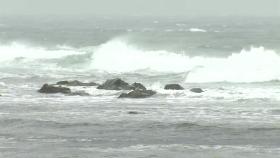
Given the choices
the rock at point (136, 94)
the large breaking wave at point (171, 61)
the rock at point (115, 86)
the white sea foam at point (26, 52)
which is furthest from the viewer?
the white sea foam at point (26, 52)

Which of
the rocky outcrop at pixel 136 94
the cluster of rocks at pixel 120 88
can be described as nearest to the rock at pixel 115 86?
the cluster of rocks at pixel 120 88

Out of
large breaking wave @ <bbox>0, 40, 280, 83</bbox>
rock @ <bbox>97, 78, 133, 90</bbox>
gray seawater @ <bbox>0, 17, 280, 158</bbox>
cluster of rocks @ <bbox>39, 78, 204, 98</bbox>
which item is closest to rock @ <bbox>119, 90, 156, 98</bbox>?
cluster of rocks @ <bbox>39, 78, 204, 98</bbox>

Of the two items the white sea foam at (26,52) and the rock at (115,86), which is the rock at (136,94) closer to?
the rock at (115,86)

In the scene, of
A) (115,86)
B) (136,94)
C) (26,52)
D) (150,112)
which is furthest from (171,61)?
(150,112)

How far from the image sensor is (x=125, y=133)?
23.8 metres

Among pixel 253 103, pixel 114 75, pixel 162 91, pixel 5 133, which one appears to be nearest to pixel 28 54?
pixel 114 75

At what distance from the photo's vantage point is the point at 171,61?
58594mm

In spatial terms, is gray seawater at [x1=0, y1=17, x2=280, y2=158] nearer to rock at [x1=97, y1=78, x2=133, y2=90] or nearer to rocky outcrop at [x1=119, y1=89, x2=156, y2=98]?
rock at [x1=97, y1=78, x2=133, y2=90]

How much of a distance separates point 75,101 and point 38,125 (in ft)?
22.5

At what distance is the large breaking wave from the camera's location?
4519 centimetres

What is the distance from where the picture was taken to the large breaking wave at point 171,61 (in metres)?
45.2

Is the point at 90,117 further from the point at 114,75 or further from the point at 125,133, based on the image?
the point at 114,75

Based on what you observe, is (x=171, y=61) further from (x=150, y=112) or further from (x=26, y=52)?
(x=150, y=112)

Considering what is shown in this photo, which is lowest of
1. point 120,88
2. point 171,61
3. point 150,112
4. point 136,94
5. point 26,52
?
point 150,112
